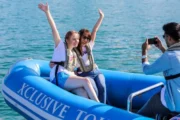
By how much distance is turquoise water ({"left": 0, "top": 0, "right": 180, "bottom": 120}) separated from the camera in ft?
28.7

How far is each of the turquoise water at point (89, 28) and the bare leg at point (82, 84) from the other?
5.37ft

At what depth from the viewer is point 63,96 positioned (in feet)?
12.4

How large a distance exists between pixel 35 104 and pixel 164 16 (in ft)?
48.2

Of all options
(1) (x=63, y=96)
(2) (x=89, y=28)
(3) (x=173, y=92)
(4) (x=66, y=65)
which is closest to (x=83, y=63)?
(4) (x=66, y=65)

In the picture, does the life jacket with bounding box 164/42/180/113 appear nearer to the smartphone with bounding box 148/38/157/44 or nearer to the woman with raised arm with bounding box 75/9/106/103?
the smartphone with bounding box 148/38/157/44

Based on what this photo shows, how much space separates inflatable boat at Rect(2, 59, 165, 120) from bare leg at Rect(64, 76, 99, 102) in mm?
148

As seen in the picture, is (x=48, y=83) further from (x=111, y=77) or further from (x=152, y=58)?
(x=152, y=58)

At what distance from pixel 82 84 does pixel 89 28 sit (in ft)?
33.6

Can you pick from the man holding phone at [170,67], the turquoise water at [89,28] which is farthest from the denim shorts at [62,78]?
the turquoise water at [89,28]

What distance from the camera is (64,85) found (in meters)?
4.11

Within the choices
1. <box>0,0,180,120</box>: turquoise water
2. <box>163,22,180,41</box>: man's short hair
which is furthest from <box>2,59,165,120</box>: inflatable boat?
<box>0,0,180,120</box>: turquoise water

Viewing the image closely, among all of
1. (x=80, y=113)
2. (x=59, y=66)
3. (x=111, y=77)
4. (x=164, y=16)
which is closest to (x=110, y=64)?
(x=111, y=77)

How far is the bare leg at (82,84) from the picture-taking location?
3.96 metres

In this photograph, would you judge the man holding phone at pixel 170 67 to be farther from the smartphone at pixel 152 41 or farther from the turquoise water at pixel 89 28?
the turquoise water at pixel 89 28
